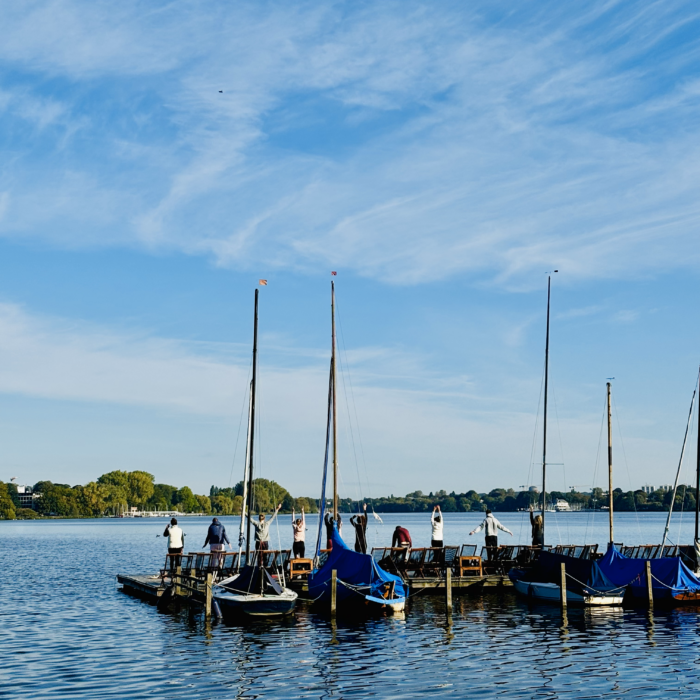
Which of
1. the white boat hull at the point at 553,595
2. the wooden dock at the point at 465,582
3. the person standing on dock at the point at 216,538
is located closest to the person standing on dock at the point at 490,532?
the wooden dock at the point at 465,582

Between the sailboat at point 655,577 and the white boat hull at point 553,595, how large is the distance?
941 mm

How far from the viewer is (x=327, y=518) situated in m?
40.5

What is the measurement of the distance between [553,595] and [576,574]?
1.28 metres

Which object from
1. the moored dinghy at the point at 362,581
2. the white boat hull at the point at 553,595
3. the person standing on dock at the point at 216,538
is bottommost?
the white boat hull at the point at 553,595

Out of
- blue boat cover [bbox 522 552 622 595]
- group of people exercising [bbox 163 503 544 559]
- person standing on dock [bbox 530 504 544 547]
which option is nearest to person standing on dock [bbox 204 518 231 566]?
group of people exercising [bbox 163 503 544 559]

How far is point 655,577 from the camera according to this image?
37.0 metres

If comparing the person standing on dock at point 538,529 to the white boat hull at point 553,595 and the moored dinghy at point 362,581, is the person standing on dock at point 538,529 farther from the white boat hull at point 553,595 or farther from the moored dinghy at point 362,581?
the moored dinghy at point 362,581

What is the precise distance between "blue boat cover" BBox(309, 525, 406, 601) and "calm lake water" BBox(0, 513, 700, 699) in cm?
113

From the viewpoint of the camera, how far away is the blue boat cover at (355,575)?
34.2 meters

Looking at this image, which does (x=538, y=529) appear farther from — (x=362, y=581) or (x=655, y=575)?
(x=362, y=581)

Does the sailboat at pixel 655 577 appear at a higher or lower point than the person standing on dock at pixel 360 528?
lower

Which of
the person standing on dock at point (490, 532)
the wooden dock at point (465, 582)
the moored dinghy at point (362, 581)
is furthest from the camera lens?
the person standing on dock at point (490, 532)

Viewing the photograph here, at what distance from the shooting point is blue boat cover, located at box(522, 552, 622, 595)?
36969mm

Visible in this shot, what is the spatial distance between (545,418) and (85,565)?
127 feet
